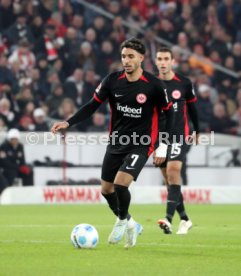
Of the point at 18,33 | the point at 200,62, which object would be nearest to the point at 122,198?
the point at 18,33

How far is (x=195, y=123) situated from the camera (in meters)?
13.4

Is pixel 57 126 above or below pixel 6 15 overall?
below

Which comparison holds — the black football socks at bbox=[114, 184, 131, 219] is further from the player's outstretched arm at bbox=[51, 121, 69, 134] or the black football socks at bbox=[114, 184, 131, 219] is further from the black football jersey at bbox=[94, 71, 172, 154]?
the player's outstretched arm at bbox=[51, 121, 69, 134]

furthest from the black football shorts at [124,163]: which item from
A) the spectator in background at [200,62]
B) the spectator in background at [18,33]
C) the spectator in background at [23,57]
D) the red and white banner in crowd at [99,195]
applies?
the spectator in background at [200,62]

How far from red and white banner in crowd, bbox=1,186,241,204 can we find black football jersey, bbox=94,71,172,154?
10460 millimetres

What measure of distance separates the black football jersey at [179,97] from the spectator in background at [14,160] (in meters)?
8.05

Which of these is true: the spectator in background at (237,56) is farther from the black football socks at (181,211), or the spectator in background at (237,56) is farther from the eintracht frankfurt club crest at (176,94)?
the black football socks at (181,211)

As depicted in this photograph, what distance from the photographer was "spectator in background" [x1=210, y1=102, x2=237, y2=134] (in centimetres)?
2336

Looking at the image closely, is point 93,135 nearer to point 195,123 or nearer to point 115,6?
point 115,6

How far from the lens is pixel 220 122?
23531 mm

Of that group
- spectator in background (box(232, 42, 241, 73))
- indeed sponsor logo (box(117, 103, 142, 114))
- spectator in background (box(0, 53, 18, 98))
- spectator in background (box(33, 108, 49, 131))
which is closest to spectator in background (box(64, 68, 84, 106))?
spectator in background (box(0, 53, 18, 98))

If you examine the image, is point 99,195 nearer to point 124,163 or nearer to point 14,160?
point 14,160

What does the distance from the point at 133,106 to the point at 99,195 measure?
1086cm

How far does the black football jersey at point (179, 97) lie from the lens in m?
13.2
